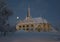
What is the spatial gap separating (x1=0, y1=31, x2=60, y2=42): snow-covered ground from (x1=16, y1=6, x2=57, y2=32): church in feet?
0.21

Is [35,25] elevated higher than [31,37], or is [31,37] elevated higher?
[35,25]

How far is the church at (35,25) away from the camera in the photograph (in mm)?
1954

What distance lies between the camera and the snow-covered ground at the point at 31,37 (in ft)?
6.40

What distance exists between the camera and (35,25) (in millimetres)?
1967

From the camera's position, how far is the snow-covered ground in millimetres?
1949

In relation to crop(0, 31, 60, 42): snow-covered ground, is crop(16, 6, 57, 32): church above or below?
above

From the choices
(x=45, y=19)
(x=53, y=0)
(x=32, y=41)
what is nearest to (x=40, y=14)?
(x=45, y=19)

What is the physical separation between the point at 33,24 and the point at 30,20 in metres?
0.08

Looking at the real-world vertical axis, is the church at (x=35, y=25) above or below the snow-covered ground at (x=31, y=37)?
above

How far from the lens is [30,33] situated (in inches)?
77.5

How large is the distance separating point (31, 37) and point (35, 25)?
0.67 ft

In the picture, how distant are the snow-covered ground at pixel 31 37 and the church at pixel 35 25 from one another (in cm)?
6

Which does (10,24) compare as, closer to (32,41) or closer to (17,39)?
(17,39)

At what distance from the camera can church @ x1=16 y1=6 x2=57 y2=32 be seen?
A: 76.9 inches
